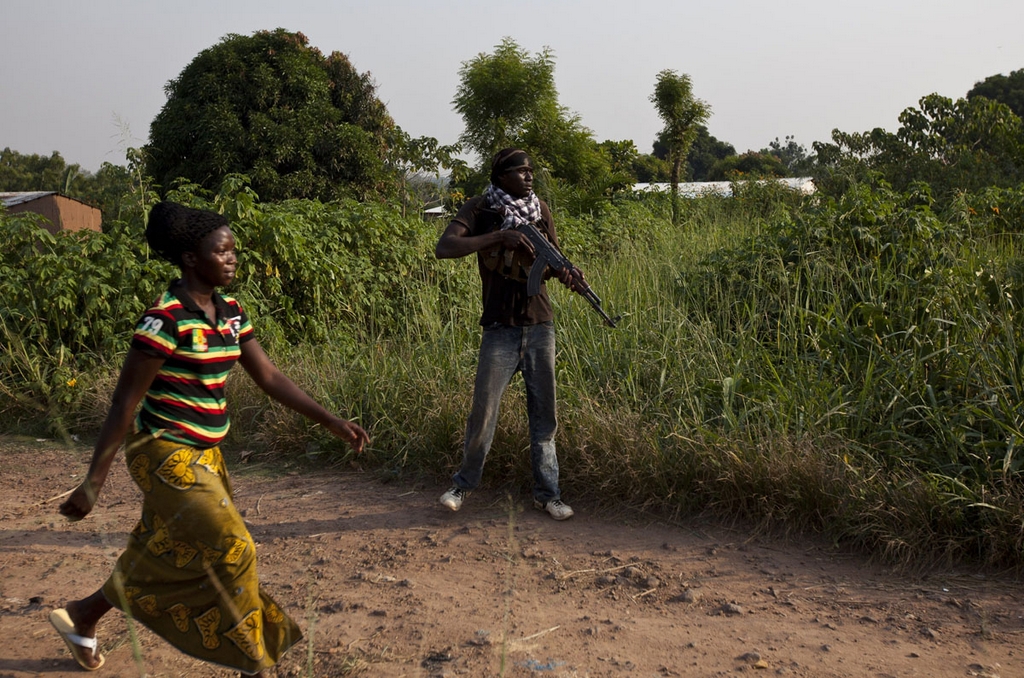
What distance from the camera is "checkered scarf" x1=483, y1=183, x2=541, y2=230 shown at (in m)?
4.16

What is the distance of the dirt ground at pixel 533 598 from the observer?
9.82ft

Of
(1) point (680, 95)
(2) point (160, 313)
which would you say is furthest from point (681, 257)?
(1) point (680, 95)

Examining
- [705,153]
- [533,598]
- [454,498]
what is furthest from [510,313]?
[705,153]

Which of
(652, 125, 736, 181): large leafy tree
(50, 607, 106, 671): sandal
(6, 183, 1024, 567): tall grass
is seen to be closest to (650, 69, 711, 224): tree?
(6, 183, 1024, 567): tall grass

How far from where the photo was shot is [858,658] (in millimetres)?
2990

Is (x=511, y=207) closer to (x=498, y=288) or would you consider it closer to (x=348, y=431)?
(x=498, y=288)

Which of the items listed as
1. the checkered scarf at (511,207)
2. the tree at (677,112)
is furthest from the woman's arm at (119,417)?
the tree at (677,112)

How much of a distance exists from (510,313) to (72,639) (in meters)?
2.17

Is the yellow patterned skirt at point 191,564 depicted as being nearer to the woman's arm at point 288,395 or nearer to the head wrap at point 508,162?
the woman's arm at point 288,395

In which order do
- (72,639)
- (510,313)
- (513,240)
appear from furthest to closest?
(510,313) → (513,240) → (72,639)

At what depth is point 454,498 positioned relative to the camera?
439cm

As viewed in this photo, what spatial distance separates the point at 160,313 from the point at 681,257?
5.00m

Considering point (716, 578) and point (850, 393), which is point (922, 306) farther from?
point (716, 578)

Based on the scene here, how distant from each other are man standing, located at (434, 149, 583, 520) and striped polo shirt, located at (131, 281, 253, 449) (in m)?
1.60
